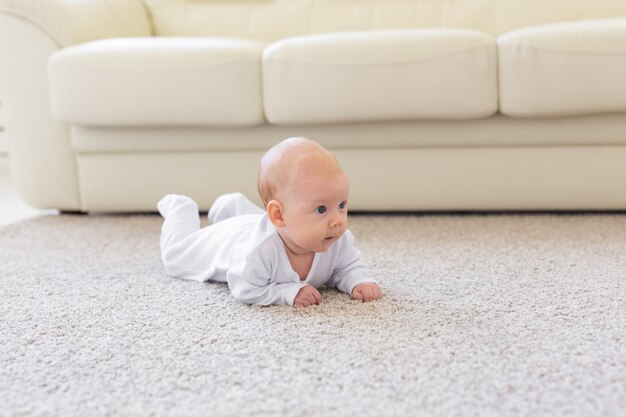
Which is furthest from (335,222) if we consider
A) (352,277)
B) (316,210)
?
(352,277)

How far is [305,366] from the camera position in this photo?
86 cm

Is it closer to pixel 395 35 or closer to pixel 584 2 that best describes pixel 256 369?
pixel 395 35

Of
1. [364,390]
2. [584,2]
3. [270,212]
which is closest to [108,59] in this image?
[270,212]

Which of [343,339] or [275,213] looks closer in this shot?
[343,339]

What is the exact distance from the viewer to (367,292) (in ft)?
3.73

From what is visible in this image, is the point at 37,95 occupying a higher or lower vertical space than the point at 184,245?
higher

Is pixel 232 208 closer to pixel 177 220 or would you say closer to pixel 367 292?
pixel 177 220

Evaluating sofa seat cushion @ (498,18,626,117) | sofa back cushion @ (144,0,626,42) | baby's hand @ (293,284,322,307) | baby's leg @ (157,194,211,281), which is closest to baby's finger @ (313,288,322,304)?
baby's hand @ (293,284,322,307)

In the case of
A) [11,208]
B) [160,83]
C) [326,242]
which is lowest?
[11,208]

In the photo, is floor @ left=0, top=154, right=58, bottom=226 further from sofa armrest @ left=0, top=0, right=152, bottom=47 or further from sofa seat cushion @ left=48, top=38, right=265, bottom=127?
sofa armrest @ left=0, top=0, right=152, bottom=47

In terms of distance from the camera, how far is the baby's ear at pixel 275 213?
1102mm

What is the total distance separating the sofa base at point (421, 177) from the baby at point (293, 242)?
581 millimetres

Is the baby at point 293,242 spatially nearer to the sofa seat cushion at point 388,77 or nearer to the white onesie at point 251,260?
the white onesie at point 251,260

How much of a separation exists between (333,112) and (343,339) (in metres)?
0.87
